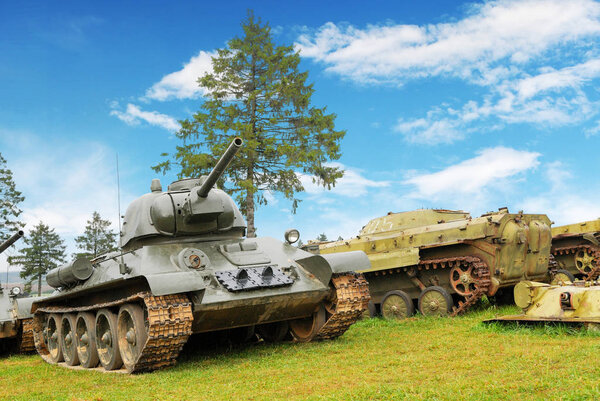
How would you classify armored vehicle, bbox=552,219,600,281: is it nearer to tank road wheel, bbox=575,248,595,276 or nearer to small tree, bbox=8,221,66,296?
tank road wheel, bbox=575,248,595,276

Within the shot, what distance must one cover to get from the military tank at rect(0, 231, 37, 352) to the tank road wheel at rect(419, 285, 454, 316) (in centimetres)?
898

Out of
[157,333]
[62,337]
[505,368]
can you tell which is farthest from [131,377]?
[505,368]

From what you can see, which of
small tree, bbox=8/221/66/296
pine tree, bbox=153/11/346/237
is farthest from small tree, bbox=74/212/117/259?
pine tree, bbox=153/11/346/237

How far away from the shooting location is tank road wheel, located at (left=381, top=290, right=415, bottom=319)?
577 inches

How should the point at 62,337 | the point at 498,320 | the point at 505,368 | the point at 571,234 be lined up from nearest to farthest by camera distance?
the point at 505,368 < the point at 498,320 < the point at 62,337 < the point at 571,234

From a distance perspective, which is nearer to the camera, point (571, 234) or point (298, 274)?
point (298, 274)

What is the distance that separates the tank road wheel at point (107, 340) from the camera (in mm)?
9703

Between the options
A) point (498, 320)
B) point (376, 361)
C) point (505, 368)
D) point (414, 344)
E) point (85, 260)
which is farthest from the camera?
point (85, 260)

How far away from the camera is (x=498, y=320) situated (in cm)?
1053

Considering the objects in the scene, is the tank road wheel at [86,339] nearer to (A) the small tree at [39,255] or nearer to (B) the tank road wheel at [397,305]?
(B) the tank road wheel at [397,305]

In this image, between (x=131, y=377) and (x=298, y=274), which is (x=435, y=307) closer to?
(x=298, y=274)

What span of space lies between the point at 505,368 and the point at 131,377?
521 cm

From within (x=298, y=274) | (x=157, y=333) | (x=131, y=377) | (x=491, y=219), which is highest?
(x=491, y=219)

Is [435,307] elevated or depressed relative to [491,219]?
depressed
